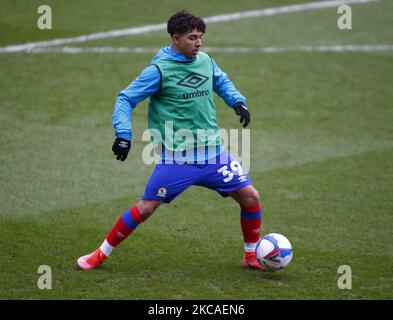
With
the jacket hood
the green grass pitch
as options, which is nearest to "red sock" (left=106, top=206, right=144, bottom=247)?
the green grass pitch

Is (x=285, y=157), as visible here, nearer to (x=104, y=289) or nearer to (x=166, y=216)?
(x=166, y=216)

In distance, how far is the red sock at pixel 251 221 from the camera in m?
7.21

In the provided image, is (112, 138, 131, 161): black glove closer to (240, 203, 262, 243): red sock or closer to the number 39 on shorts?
the number 39 on shorts

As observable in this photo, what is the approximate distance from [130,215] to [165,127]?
2.82 feet

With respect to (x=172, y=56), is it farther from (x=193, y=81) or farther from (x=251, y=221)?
(x=251, y=221)

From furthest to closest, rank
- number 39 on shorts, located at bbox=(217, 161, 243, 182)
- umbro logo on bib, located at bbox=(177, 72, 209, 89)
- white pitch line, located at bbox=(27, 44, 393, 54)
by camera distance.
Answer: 1. white pitch line, located at bbox=(27, 44, 393, 54)
2. number 39 on shorts, located at bbox=(217, 161, 243, 182)
3. umbro logo on bib, located at bbox=(177, 72, 209, 89)

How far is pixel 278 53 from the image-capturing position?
15.0 m

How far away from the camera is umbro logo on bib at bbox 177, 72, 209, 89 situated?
6.88 meters

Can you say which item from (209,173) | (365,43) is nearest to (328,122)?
(365,43)

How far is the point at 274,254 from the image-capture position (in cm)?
691

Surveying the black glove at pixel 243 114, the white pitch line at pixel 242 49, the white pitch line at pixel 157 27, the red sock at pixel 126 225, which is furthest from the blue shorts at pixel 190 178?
the white pitch line at pixel 157 27

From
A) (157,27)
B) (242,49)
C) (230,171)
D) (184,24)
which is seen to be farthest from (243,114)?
(157,27)

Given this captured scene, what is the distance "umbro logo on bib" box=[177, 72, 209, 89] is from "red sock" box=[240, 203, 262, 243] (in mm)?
1243

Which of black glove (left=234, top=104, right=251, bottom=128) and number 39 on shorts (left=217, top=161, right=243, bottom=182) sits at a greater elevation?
black glove (left=234, top=104, right=251, bottom=128)
